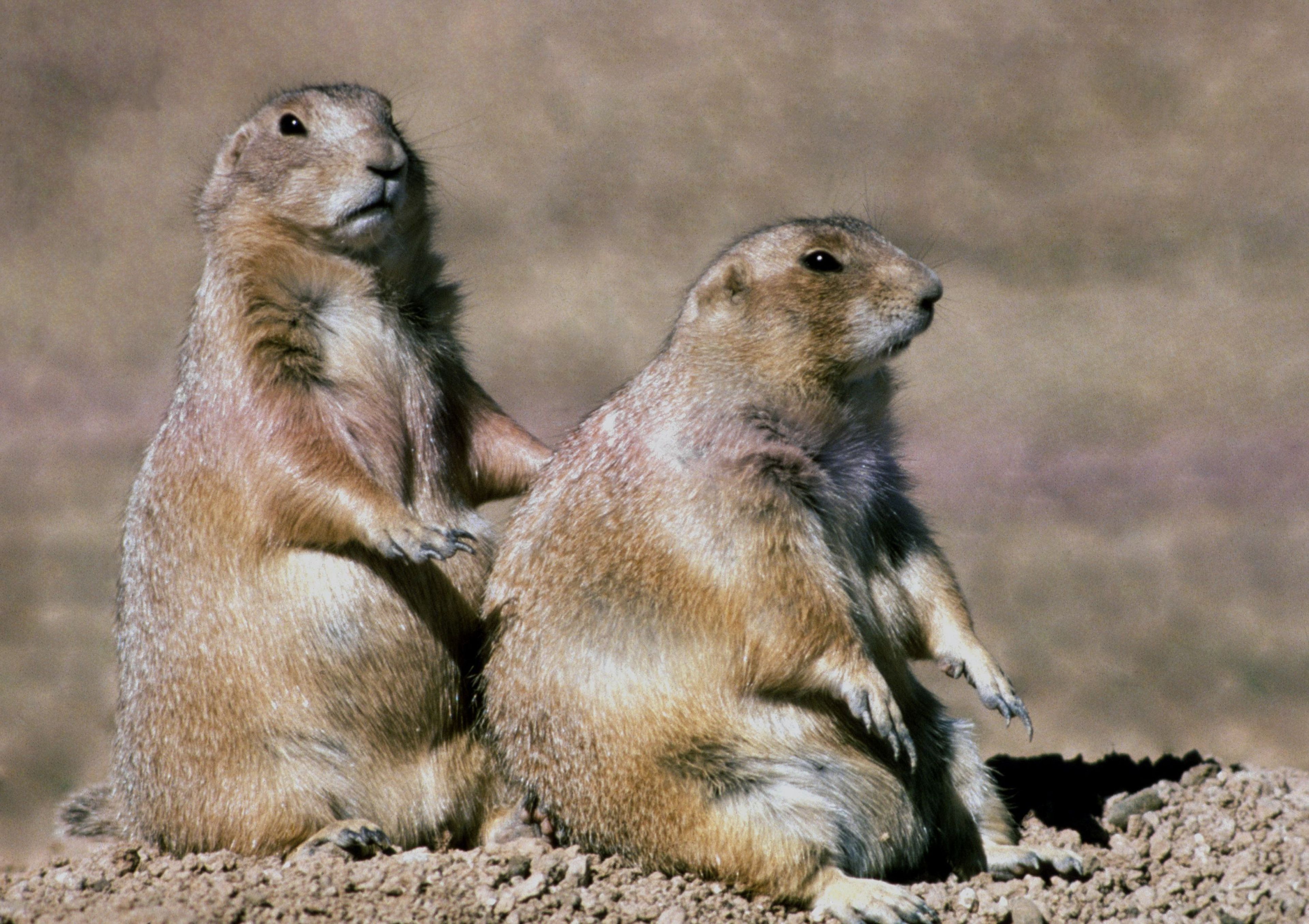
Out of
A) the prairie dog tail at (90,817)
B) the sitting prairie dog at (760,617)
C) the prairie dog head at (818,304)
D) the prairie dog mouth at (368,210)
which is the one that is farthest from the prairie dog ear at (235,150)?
the prairie dog tail at (90,817)

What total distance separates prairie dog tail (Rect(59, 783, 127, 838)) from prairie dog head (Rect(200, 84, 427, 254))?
2118 millimetres

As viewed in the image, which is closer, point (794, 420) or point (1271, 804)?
point (794, 420)

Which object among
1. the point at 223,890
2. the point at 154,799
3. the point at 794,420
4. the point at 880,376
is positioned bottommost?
the point at 223,890

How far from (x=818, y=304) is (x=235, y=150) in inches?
86.2

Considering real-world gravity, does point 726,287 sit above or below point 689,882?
above

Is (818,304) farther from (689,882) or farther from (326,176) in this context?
(689,882)

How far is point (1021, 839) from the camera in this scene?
17.0 feet

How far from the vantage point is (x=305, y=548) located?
4.88 m

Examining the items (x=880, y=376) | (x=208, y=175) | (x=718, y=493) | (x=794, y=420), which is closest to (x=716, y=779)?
(x=718, y=493)

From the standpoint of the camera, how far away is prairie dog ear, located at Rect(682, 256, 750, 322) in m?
5.08

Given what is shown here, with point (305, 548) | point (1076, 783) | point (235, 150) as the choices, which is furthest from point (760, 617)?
point (235, 150)

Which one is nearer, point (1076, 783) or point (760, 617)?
point (760, 617)

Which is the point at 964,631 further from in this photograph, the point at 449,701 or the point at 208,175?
the point at 208,175

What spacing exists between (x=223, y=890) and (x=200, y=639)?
902 mm
